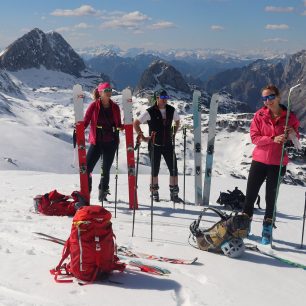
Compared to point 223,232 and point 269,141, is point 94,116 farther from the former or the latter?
point 223,232

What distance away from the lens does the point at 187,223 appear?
29.2 ft

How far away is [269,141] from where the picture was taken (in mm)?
7254

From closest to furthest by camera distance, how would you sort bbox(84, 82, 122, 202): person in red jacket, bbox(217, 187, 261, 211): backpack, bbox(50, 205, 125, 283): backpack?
bbox(50, 205, 125, 283): backpack, bbox(84, 82, 122, 202): person in red jacket, bbox(217, 187, 261, 211): backpack

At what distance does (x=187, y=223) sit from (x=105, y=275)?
382 centimetres

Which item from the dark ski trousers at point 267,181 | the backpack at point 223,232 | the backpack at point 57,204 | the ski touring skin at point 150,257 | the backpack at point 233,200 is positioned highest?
the dark ski trousers at point 267,181

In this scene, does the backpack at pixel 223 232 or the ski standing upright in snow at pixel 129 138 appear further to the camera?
the ski standing upright in snow at pixel 129 138

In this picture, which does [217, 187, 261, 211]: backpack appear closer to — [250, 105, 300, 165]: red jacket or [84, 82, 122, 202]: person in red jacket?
[84, 82, 122, 202]: person in red jacket

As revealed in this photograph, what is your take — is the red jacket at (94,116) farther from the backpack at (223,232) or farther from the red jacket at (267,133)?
the backpack at (223,232)

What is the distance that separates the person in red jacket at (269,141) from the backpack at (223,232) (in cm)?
117

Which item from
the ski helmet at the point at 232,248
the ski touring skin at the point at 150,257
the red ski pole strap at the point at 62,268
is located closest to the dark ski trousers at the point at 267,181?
the ski helmet at the point at 232,248

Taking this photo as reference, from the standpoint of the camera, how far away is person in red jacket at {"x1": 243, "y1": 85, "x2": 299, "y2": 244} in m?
7.21

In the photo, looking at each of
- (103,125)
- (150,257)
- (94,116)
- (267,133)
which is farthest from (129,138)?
(150,257)

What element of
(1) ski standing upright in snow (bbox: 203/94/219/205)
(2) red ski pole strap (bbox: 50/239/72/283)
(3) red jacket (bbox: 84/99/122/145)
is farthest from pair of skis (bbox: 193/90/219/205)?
(2) red ski pole strap (bbox: 50/239/72/283)

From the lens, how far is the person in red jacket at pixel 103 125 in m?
9.48
